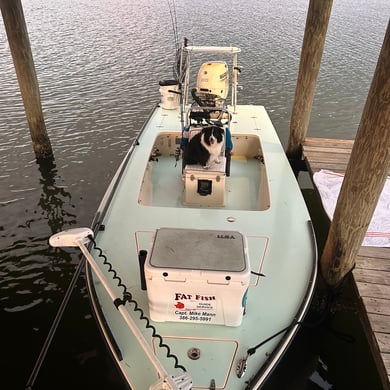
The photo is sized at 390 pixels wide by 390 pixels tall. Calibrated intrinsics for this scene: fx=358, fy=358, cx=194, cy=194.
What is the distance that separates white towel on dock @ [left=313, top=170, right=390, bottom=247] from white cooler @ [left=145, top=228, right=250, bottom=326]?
206 centimetres

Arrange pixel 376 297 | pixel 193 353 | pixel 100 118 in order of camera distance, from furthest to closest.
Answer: pixel 100 118
pixel 376 297
pixel 193 353

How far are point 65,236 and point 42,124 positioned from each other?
14.8 feet

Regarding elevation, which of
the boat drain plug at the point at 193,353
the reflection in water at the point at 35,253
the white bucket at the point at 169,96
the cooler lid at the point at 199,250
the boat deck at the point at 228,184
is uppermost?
the cooler lid at the point at 199,250

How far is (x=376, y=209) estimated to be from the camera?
168 inches

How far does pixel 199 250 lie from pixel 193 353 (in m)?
0.70

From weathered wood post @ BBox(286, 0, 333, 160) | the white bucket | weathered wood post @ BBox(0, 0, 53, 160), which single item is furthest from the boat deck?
weathered wood post @ BBox(0, 0, 53, 160)

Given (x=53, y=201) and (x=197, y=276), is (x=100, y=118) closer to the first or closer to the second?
(x=53, y=201)

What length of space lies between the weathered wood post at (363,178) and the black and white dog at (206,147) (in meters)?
1.53

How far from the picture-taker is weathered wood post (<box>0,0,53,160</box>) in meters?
5.37

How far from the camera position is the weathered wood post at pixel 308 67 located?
4.86 metres

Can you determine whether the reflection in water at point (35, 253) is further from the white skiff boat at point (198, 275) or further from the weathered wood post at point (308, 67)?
the weathered wood post at point (308, 67)

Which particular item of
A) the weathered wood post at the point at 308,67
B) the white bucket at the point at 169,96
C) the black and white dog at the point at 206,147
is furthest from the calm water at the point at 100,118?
the black and white dog at the point at 206,147

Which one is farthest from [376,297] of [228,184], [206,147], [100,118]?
[100,118]

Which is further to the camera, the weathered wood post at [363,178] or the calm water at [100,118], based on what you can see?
the calm water at [100,118]
